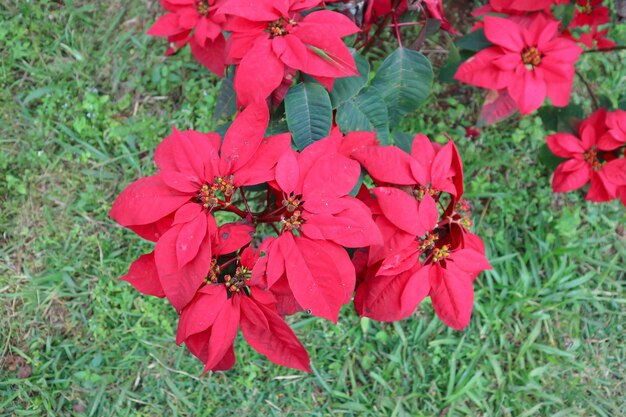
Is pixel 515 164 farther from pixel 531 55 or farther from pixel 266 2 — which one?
pixel 266 2

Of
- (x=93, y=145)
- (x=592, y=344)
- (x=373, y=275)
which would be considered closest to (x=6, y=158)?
(x=93, y=145)

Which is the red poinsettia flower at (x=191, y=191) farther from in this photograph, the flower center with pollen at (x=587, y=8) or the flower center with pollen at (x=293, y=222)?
the flower center with pollen at (x=587, y=8)

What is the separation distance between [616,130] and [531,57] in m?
0.29

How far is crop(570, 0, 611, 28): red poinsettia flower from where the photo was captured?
5.03 ft

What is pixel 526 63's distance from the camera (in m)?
1.30

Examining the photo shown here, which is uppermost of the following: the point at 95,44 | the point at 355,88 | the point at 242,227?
the point at 355,88

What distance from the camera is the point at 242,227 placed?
0.97 meters

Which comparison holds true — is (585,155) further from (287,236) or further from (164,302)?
(164,302)

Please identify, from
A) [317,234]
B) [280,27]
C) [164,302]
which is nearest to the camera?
[317,234]

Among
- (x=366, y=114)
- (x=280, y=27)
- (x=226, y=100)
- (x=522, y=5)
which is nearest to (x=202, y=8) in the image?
(x=226, y=100)

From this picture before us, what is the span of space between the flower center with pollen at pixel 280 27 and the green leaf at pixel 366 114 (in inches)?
10.3

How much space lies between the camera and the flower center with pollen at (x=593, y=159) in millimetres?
1439

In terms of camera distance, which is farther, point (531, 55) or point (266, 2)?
point (531, 55)

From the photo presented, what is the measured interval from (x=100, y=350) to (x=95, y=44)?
45.7 inches
